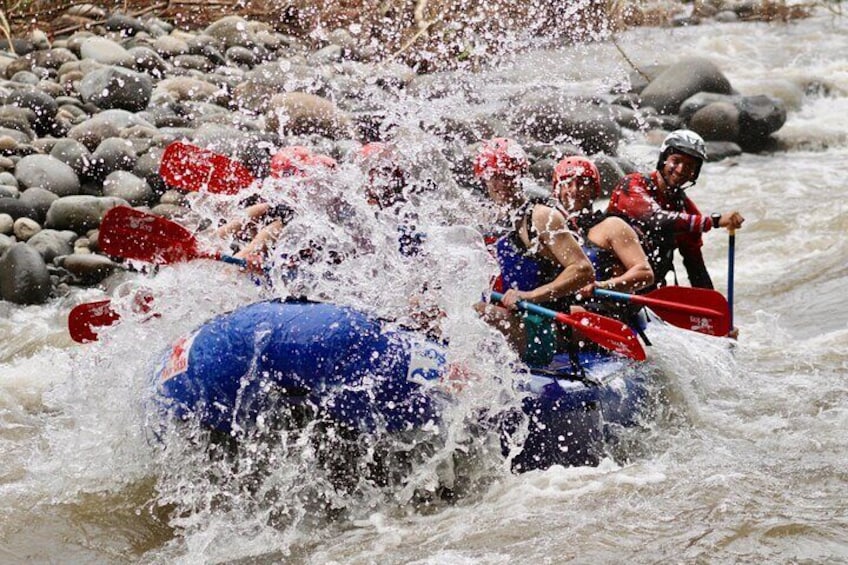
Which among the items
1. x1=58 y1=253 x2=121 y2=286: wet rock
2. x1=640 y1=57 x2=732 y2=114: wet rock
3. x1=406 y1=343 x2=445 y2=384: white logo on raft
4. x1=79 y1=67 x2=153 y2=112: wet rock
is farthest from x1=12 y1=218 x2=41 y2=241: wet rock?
x1=640 y1=57 x2=732 y2=114: wet rock

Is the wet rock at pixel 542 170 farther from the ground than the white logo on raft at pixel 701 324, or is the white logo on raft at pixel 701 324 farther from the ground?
the white logo on raft at pixel 701 324

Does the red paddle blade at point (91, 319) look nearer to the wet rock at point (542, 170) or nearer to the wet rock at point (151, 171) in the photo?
the wet rock at point (151, 171)

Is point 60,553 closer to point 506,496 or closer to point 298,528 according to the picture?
point 298,528

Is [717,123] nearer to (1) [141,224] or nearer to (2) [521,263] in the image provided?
(2) [521,263]

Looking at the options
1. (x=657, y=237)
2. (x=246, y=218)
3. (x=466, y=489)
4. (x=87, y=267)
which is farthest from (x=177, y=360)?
(x=87, y=267)

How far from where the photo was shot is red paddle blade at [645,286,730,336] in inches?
222

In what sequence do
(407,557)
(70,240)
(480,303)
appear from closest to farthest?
(407,557), (480,303), (70,240)

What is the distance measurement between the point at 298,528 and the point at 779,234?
21.3 ft

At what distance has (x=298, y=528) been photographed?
4.32 metres

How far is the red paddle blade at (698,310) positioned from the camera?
222 inches

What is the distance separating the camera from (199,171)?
5848 mm

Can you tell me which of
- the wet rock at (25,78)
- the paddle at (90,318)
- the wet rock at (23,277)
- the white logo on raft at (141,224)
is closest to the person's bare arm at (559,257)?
the white logo on raft at (141,224)

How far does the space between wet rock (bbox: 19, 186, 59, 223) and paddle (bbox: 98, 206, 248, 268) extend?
11.1 feet

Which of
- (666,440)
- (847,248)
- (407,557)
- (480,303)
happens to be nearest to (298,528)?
(407,557)
